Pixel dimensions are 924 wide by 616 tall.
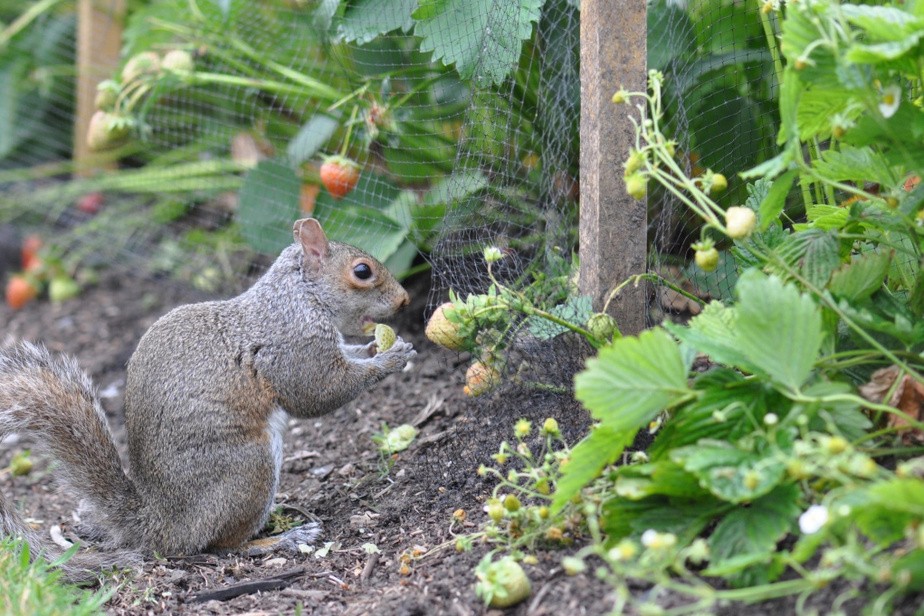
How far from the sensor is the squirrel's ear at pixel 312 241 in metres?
3.19

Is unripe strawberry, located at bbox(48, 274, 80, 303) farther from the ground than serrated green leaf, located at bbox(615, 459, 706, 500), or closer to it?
closer to it

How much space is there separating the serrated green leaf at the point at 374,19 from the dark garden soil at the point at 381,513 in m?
1.10

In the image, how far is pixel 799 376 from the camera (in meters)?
1.89

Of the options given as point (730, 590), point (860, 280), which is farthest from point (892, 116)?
point (730, 590)

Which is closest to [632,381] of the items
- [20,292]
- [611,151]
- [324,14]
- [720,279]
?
[611,151]

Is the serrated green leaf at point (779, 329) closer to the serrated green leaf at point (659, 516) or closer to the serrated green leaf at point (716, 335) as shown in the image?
the serrated green leaf at point (716, 335)

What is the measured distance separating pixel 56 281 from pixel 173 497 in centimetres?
301

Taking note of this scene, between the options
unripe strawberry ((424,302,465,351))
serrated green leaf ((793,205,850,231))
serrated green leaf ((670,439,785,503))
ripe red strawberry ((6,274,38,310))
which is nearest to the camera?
serrated green leaf ((670,439,785,503))

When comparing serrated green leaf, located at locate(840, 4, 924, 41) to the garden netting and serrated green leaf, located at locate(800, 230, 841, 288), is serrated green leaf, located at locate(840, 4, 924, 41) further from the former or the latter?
the garden netting

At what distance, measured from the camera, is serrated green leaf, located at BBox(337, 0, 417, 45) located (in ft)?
10.6

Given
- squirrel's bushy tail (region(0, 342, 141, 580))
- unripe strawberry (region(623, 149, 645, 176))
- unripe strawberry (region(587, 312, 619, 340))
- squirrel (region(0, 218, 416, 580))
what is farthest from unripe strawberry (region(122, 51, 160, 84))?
unripe strawberry (region(623, 149, 645, 176))

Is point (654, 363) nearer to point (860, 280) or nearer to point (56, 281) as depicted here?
point (860, 280)

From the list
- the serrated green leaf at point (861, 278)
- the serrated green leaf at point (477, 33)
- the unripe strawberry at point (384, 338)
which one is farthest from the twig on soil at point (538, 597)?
the serrated green leaf at point (477, 33)

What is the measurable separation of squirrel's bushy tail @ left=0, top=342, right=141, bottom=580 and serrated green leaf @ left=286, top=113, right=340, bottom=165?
A: 1386 millimetres
